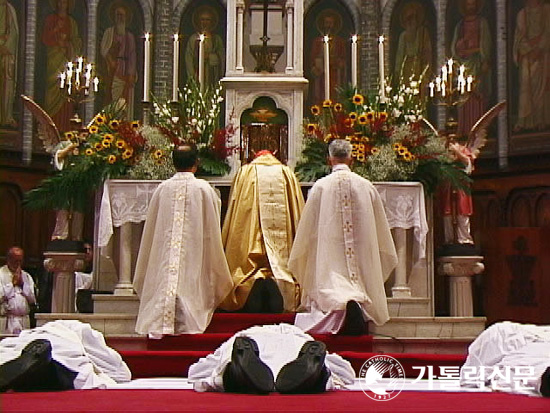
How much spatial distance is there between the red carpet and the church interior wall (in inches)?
296

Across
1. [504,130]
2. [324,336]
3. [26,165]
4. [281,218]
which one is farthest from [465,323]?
[26,165]

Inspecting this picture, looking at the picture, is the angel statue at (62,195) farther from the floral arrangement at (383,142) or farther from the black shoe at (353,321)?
the black shoe at (353,321)

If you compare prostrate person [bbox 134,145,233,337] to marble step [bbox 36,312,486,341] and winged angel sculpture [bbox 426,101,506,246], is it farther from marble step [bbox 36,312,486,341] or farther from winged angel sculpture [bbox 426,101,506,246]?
winged angel sculpture [bbox 426,101,506,246]

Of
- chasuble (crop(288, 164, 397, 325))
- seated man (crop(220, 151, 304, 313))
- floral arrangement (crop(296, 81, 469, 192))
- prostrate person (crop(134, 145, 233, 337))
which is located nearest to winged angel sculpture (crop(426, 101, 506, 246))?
floral arrangement (crop(296, 81, 469, 192))

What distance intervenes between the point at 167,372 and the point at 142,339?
2.78 feet

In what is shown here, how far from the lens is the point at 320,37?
49.3 feet

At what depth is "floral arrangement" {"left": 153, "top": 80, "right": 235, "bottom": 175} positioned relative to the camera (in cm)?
865

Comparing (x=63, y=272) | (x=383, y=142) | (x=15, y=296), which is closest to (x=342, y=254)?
(x=383, y=142)

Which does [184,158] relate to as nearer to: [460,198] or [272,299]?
[272,299]

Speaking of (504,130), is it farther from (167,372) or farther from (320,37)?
(167,372)

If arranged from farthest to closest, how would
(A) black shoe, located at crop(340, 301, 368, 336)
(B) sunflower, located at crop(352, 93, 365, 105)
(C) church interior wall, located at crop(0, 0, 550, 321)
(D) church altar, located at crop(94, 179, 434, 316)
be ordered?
(C) church interior wall, located at crop(0, 0, 550, 321) < (B) sunflower, located at crop(352, 93, 365, 105) < (D) church altar, located at crop(94, 179, 434, 316) < (A) black shoe, located at crop(340, 301, 368, 336)

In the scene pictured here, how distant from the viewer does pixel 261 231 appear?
26.2 ft

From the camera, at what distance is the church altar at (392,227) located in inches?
316
